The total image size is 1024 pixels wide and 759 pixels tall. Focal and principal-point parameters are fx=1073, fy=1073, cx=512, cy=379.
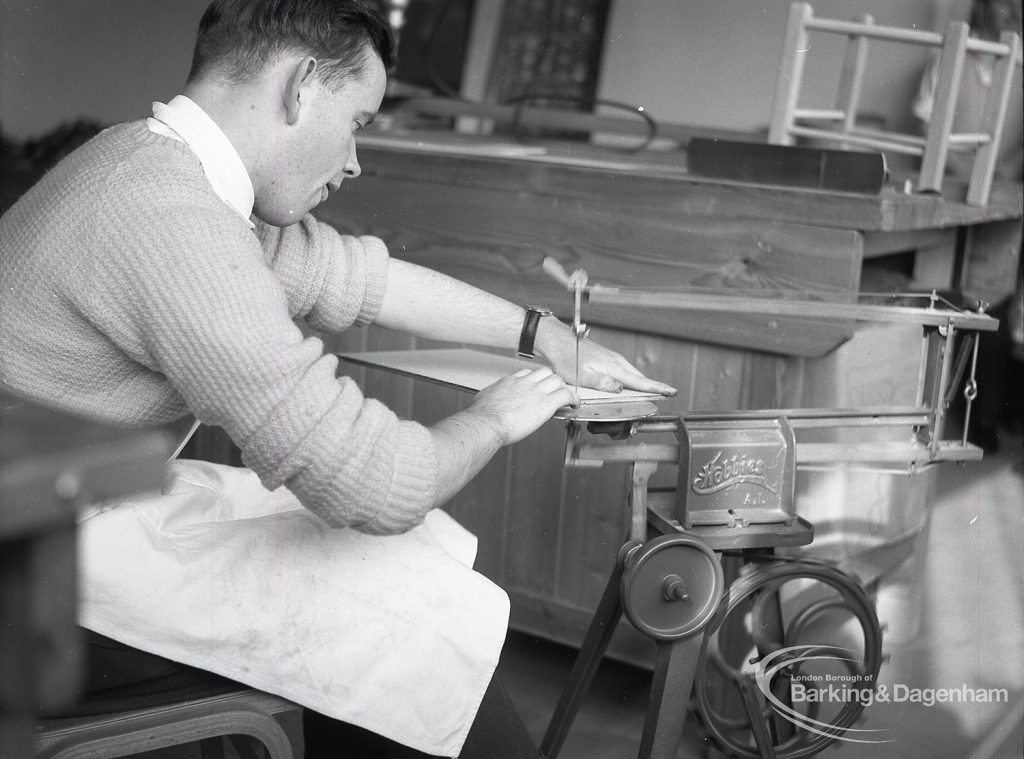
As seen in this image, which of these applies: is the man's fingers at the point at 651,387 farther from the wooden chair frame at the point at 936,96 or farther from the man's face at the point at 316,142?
the wooden chair frame at the point at 936,96

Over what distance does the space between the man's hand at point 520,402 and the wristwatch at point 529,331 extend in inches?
10.7

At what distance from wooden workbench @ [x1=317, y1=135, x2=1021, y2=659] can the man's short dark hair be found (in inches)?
32.3

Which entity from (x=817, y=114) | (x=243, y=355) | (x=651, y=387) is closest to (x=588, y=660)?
(x=651, y=387)

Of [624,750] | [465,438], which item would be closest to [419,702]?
[465,438]

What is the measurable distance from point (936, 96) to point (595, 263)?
863 millimetres

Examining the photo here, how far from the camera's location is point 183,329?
3.31ft

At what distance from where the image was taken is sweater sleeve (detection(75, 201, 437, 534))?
101 cm

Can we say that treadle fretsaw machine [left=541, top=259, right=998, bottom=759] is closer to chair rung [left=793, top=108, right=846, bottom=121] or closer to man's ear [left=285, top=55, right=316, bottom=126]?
man's ear [left=285, top=55, right=316, bottom=126]

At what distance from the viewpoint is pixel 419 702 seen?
120 cm

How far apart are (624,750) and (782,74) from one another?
1.58 m

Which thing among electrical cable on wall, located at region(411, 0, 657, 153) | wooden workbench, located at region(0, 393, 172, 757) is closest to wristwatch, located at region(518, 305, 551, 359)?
wooden workbench, located at region(0, 393, 172, 757)

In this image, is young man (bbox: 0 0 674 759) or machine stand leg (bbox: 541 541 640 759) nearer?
young man (bbox: 0 0 674 759)
